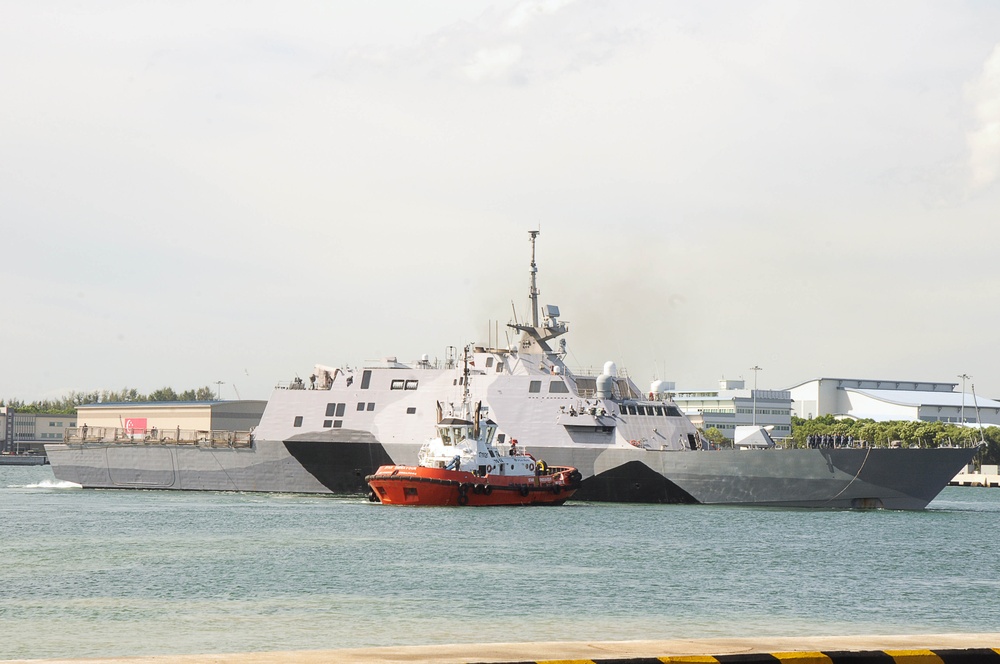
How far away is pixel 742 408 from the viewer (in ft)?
480

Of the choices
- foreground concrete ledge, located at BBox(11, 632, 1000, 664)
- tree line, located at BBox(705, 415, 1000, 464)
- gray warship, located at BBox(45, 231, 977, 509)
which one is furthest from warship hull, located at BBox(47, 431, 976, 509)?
tree line, located at BBox(705, 415, 1000, 464)

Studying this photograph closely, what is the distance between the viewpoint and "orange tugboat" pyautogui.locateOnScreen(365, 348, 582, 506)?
139 ft

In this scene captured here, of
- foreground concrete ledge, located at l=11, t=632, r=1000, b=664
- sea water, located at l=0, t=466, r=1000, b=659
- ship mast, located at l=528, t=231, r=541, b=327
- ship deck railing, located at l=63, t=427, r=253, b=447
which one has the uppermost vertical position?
ship mast, located at l=528, t=231, r=541, b=327

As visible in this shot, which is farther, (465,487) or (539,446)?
(539,446)

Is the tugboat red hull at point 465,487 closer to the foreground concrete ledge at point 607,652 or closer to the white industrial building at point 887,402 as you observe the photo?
the foreground concrete ledge at point 607,652

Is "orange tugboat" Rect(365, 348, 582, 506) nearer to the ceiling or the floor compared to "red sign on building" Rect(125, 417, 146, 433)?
nearer to the floor

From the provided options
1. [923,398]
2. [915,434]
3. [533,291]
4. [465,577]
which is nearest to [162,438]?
[533,291]

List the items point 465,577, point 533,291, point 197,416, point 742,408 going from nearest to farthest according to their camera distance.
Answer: point 465,577, point 533,291, point 197,416, point 742,408

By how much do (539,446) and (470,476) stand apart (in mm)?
3442

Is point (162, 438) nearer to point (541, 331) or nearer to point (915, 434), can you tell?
point (541, 331)

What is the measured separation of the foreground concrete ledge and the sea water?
7.95 metres

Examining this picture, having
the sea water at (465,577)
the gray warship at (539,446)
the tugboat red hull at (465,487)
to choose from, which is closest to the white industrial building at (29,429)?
the gray warship at (539,446)

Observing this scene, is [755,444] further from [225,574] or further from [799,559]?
[225,574]

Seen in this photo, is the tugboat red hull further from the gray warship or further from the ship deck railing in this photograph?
the ship deck railing
